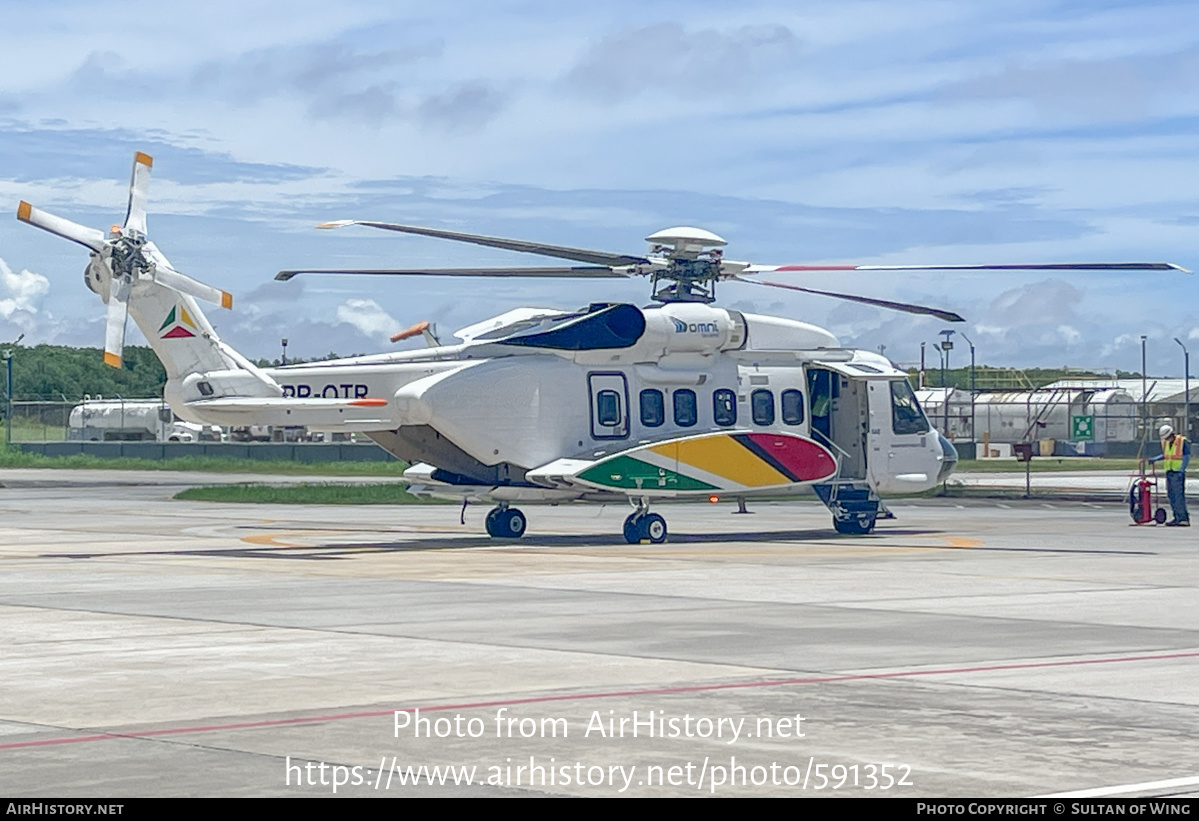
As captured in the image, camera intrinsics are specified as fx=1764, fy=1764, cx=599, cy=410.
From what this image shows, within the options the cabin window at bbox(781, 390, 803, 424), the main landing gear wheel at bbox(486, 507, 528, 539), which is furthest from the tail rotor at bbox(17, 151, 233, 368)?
the cabin window at bbox(781, 390, 803, 424)

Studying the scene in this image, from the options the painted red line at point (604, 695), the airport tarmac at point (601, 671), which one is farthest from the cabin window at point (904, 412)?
the painted red line at point (604, 695)

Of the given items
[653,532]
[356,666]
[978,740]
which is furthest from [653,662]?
[653,532]

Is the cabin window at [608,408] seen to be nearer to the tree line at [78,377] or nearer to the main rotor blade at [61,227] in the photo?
the main rotor blade at [61,227]

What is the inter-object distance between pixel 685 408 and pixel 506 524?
3.40 meters

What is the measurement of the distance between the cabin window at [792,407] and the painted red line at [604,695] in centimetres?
1558

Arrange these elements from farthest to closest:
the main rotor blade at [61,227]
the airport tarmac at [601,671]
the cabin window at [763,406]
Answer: the cabin window at [763,406], the main rotor blade at [61,227], the airport tarmac at [601,671]

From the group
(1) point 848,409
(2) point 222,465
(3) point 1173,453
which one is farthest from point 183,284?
(2) point 222,465

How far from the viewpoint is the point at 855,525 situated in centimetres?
2927

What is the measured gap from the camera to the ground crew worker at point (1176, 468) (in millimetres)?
30453

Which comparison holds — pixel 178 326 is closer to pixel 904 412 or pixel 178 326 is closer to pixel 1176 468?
pixel 904 412

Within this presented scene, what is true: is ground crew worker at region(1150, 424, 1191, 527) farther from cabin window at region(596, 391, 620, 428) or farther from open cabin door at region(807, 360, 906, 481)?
cabin window at region(596, 391, 620, 428)

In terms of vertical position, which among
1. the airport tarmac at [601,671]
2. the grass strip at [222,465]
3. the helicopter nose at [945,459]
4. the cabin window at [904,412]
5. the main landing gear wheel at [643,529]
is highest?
the cabin window at [904,412]
